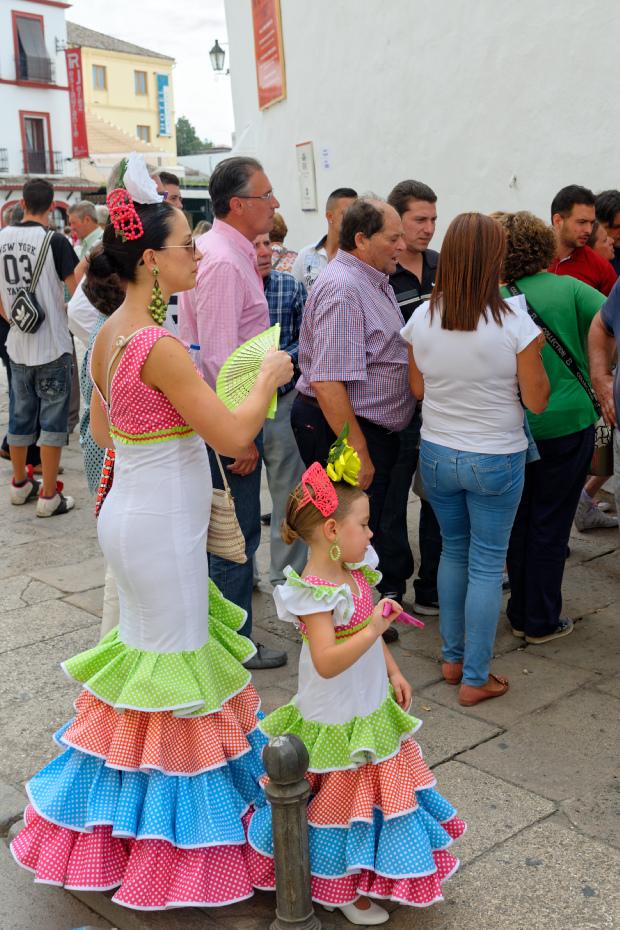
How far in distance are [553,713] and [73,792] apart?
2018mm

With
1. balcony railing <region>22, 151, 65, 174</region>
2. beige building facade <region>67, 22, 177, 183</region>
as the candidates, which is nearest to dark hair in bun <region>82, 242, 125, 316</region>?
balcony railing <region>22, 151, 65, 174</region>

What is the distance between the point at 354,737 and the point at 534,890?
2.37 feet

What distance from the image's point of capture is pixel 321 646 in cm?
276

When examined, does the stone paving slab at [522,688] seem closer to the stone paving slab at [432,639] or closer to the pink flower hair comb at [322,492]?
the stone paving slab at [432,639]

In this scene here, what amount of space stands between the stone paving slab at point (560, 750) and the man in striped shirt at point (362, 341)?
1288mm

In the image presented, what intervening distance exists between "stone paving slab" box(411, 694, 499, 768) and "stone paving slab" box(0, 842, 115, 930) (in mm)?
1319

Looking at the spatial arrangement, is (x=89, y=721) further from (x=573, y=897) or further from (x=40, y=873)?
(x=573, y=897)

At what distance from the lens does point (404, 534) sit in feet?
16.6

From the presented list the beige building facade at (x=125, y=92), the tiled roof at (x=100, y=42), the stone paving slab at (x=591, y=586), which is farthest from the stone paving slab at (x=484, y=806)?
the tiled roof at (x=100, y=42)

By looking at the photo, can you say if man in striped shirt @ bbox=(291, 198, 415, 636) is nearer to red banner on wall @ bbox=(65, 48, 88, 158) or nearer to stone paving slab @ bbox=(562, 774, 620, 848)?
stone paving slab @ bbox=(562, 774, 620, 848)

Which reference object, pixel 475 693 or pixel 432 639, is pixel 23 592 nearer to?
pixel 432 639

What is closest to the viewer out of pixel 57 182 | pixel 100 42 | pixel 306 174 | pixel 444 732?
pixel 444 732

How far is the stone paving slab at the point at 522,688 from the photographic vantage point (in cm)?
414

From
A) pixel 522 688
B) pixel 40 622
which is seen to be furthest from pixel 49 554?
pixel 522 688
